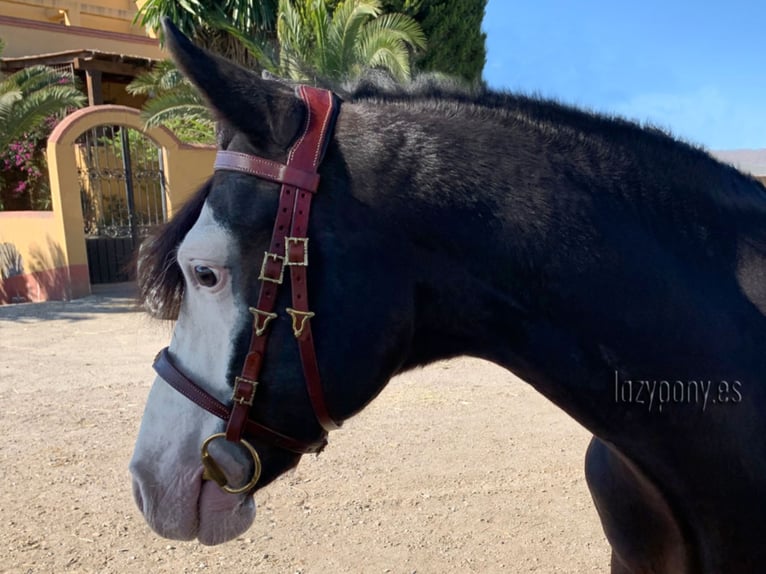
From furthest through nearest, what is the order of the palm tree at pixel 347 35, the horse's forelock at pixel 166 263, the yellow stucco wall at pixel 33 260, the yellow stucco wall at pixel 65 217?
1. the yellow stucco wall at pixel 33 260
2. the yellow stucco wall at pixel 65 217
3. the palm tree at pixel 347 35
4. the horse's forelock at pixel 166 263

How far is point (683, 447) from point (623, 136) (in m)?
0.68

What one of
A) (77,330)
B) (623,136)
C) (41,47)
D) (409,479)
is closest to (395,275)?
(623,136)

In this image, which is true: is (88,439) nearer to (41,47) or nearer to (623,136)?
(623,136)

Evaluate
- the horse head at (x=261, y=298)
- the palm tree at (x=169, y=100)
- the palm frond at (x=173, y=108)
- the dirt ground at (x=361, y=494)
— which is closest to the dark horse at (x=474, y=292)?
the horse head at (x=261, y=298)

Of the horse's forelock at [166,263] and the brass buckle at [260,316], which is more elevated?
the horse's forelock at [166,263]

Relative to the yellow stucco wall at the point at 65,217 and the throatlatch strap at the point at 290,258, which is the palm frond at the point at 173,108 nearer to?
the yellow stucco wall at the point at 65,217

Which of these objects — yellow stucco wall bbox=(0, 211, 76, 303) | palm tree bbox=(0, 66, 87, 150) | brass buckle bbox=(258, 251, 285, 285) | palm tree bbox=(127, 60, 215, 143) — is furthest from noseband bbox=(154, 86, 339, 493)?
palm tree bbox=(0, 66, 87, 150)

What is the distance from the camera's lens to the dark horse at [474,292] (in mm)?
1290

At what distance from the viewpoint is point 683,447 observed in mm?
1397

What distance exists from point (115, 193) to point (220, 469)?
10839mm

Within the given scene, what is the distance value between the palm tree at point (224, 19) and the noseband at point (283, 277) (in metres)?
11.1

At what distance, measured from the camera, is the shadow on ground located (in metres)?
9.14

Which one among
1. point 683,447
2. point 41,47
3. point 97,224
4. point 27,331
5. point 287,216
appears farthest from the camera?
point 41,47

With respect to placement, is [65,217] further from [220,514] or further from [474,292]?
[474,292]
